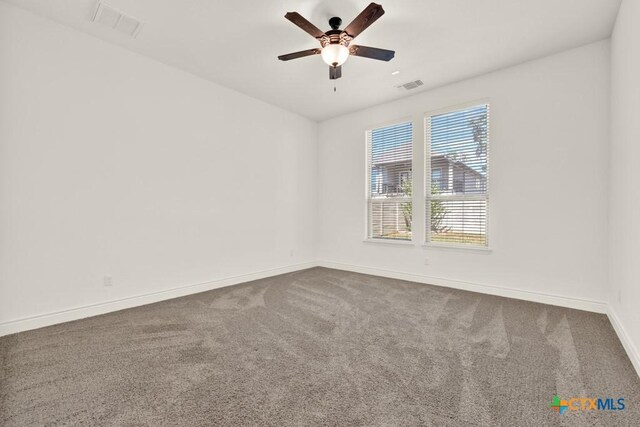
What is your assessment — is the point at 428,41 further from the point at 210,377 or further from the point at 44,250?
the point at 44,250

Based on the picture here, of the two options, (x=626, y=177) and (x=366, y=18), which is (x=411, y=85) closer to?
(x=366, y=18)

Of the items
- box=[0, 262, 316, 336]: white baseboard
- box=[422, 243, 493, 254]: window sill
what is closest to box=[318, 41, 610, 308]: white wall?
box=[422, 243, 493, 254]: window sill

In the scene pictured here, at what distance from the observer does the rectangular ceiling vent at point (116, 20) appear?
2.71 metres

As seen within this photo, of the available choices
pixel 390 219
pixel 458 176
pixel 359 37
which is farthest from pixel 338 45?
pixel 390 219

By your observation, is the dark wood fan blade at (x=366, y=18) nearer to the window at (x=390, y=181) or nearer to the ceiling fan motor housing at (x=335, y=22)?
the ceiling fan motor housing at (x=335, y=22)

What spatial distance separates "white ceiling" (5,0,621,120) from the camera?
2660mm

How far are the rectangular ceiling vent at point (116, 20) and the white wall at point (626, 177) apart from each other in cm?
429

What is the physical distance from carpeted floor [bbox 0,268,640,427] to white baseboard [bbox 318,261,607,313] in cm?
17

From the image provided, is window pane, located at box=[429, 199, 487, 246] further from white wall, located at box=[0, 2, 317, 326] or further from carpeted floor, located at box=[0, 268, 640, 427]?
white wall, located at box=[0, 2, 317, 326]

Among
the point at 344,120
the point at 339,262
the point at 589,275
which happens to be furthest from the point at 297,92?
the point at 589,275

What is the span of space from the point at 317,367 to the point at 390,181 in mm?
3668

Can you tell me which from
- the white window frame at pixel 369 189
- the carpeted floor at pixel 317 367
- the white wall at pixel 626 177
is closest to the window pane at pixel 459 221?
the white window frame at pixel 369 189

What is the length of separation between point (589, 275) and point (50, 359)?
17.0 ft

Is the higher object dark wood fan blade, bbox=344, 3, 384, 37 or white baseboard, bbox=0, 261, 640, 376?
dark wood fan blade, bbox=344, 3, 384, 37
